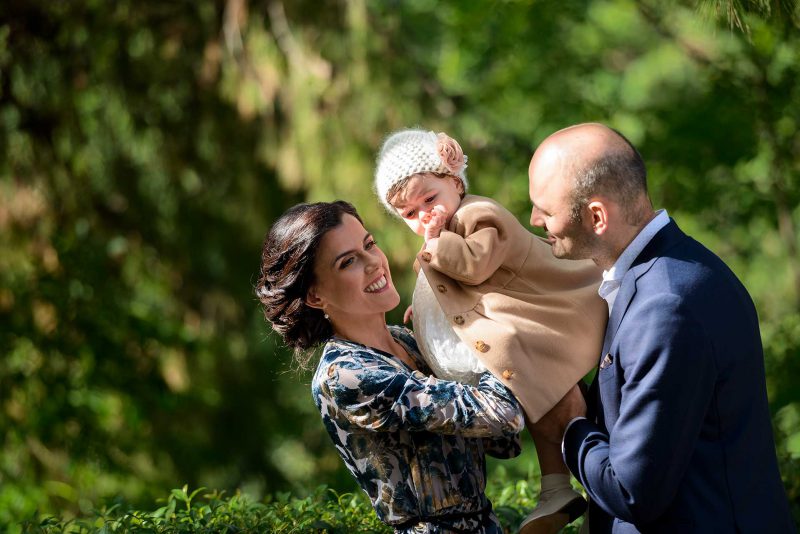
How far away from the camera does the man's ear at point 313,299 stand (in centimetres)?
279

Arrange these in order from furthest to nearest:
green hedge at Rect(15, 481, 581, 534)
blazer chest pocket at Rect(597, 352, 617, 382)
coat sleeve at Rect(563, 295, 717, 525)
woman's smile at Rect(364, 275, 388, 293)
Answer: green hedge at Rect(15, 481, 581, 534) < woman's smile at Rect(364, 275, 388, 293) < blazer chest pocket at Rect(597, 352, 617, 382) < coat sleeve at Rect(563, 295, 717, 525)

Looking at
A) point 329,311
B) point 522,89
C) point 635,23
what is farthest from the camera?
point 635,23

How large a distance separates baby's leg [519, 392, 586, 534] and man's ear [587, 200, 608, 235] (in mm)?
536

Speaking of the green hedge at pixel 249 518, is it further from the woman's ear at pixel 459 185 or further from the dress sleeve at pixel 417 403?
the woman's ear at pixel 459 185

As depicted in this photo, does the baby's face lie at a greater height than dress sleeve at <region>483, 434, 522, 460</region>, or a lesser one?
greater

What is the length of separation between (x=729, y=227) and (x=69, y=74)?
539 cm

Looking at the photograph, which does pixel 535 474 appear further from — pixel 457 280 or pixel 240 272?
pixel 240 272

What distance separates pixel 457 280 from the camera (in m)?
2.78

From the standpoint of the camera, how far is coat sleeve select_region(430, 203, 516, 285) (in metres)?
2.69

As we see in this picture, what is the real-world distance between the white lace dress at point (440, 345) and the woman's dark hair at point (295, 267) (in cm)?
26

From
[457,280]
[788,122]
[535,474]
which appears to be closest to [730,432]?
[457,280]

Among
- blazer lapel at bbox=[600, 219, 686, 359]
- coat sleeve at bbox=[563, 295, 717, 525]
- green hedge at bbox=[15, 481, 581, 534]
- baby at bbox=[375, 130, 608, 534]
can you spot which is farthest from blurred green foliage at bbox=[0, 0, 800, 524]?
coat sleeve at bbox=[563, 295, 717, 525]

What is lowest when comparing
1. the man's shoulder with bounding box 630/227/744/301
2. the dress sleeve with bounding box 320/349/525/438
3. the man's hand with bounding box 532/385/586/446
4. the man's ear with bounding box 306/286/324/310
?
the man's hand with bounding box 532/385/586/446

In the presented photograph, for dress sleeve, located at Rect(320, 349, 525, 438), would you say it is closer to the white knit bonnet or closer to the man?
the man
